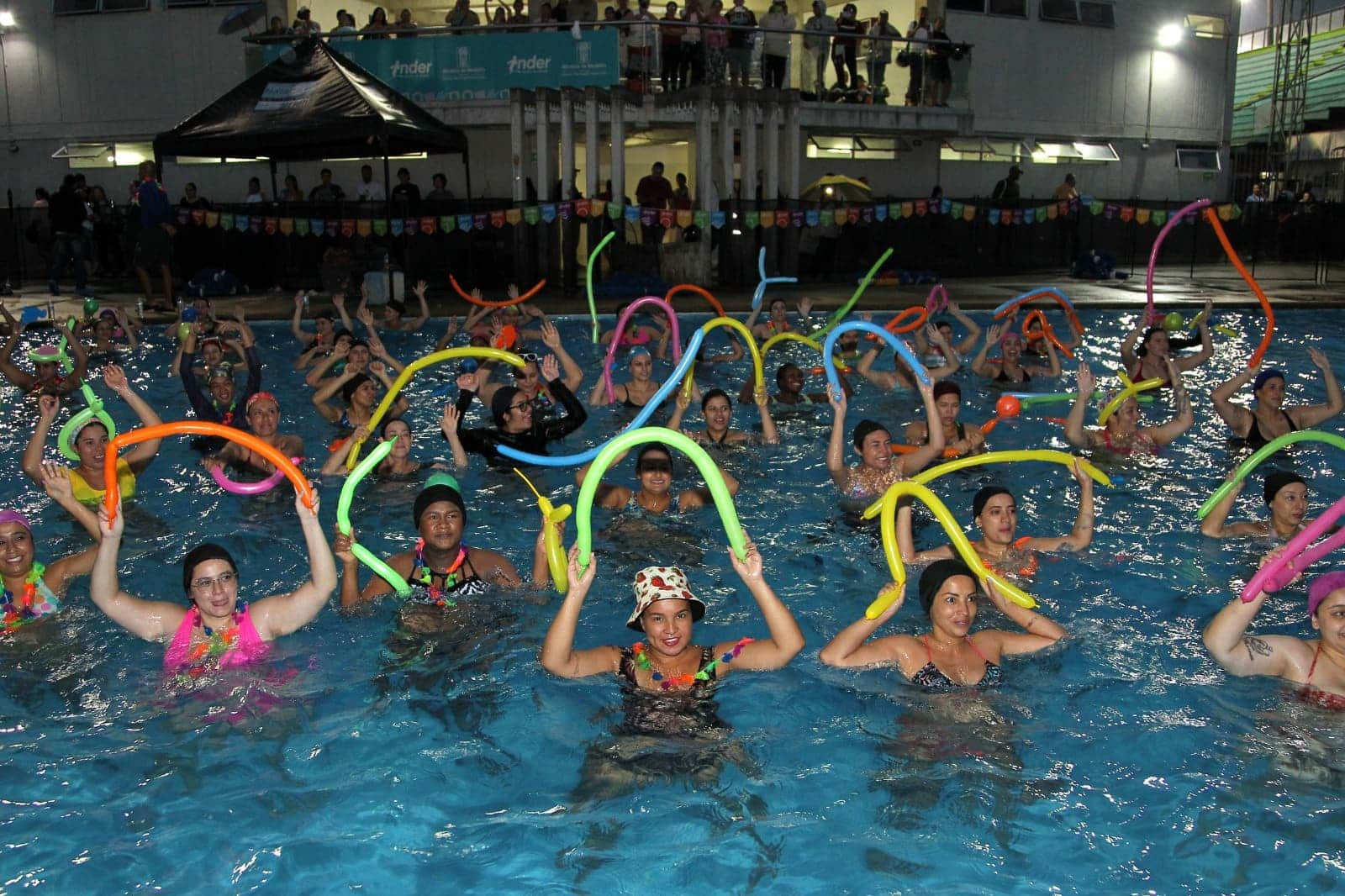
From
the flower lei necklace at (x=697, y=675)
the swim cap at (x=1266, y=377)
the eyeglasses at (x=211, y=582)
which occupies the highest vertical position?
the swim cap at (x=1266, y=377)

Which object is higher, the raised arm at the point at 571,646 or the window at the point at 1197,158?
the window at the point at 1197,158

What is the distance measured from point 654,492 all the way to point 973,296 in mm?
14959

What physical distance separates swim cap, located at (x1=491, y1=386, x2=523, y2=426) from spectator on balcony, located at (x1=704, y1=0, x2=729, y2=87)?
1469cm

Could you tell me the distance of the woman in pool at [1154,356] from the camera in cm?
1265

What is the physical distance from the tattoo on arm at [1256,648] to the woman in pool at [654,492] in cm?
386

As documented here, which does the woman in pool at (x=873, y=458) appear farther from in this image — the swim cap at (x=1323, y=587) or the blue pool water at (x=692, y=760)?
the swim cap at (x=1323, y=587)

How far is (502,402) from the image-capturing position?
405 inches

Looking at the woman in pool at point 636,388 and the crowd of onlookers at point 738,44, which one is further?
the crowd of onlookers at point 738,44

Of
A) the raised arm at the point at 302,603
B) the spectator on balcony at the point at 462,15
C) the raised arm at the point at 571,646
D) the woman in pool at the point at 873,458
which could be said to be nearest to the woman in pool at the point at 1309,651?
the raised arm at the point at 571,646

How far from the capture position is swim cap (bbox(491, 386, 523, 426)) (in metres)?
10.1

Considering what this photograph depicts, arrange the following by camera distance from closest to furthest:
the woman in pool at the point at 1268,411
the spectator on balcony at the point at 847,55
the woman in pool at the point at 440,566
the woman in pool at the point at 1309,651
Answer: the woman in pool at the point at 1309,651 → the woman in pool at the point at 440,566 → the woman in pool at the point at 1268,411 → the spectator on balcony at the point at 847,55

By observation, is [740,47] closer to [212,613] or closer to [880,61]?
[880,61]

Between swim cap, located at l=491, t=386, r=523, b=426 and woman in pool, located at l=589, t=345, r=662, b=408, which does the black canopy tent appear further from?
swim cap, located at l=491, t=386, r=523, b=426

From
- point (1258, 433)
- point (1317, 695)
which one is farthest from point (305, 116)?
point (1317, 695)
